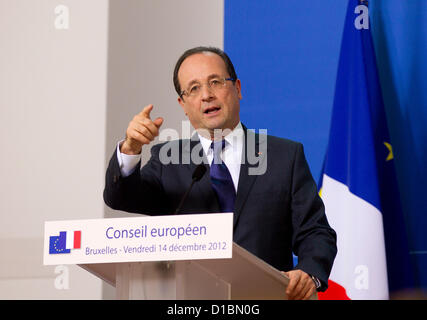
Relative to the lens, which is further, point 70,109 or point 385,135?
point 70,109

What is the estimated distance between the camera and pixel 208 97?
2.74 meters

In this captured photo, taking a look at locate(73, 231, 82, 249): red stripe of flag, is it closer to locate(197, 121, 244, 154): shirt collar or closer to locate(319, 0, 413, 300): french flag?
locate(197, 121, 244, 154): shirt collar

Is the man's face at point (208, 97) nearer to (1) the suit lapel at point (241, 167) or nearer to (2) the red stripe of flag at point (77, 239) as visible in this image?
(1) the suit lapel at point (241, 167)

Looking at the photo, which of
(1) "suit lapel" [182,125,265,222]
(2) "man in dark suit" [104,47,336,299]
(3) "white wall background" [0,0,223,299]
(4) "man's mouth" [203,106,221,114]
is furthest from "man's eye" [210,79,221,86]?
(3) "white wall background" [0,0,223,299]

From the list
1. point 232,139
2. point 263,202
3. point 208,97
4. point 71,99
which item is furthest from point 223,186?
point 71,99

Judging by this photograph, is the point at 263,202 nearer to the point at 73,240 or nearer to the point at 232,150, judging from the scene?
the point at 232,150

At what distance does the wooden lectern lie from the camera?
1.77 m

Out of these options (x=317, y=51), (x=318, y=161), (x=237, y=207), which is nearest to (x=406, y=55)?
(x=317, y=51)

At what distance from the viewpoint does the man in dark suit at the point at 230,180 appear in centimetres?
243

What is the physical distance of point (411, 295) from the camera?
364cm

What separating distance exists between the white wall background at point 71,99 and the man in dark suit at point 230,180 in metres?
1.61

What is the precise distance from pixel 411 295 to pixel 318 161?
0.94 m

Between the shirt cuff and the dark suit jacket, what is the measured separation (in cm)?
2

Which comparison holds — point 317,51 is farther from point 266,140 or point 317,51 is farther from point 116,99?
point 266,140
